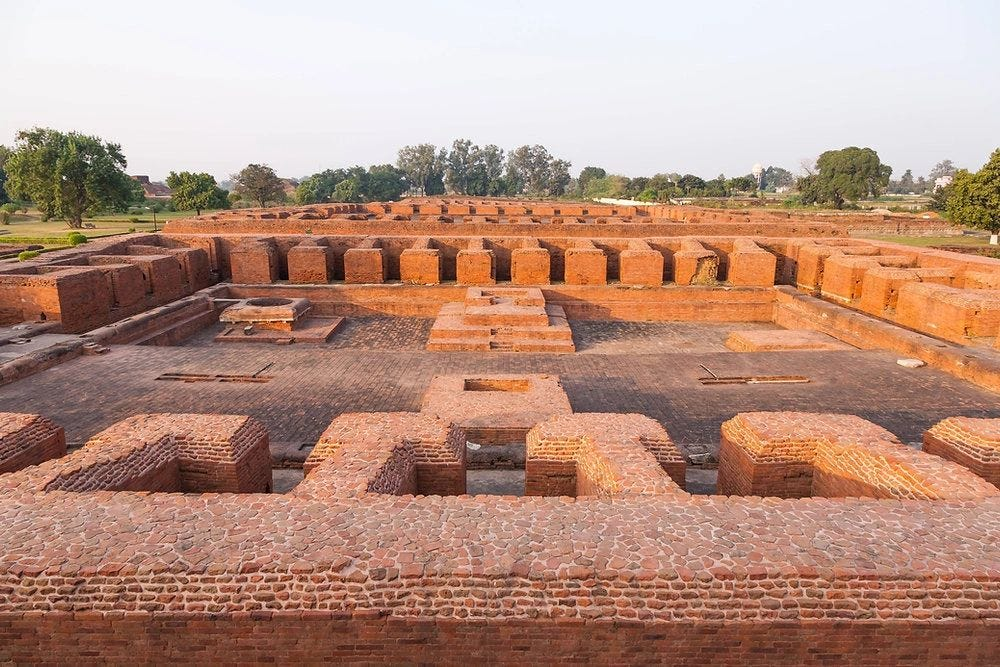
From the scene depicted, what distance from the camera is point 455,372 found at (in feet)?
26.9

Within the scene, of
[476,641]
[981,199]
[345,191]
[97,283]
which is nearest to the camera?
[476,641]

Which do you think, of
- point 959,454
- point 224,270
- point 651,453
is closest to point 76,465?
point 651,453

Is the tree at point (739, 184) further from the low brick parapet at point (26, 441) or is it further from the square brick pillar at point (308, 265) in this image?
the low brick parapet at point (26, 441)

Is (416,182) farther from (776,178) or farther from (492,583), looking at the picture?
(776,178)

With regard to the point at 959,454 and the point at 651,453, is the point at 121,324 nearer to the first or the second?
the point at 651,453

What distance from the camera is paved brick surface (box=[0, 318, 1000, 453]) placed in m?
6.51

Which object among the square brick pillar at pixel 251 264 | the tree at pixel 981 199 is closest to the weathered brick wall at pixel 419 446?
the square brick pillar at pixel 251 264

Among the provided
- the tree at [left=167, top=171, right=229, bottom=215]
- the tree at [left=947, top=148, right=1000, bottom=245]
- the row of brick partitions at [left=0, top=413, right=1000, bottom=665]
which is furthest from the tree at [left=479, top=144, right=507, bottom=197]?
the row of brick partitions at [left=0, top=413, right=1000, bottom=665]

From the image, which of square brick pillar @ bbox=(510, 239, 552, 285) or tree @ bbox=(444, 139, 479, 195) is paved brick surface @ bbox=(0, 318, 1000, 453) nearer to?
square brick pillar @ bbox=(510, 239, 552, 285)

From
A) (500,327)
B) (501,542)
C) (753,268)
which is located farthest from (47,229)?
(501,542)

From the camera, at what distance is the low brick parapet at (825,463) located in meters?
3.62

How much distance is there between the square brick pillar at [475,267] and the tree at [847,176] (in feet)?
139

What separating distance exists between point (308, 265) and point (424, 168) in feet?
203

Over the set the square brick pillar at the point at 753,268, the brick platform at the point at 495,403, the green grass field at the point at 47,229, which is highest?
the green grass field at the point at 47,229
